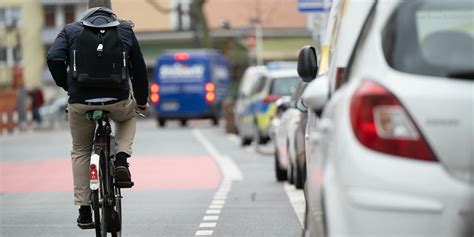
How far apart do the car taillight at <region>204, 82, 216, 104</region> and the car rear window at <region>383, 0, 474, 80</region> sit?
4425 centimetres

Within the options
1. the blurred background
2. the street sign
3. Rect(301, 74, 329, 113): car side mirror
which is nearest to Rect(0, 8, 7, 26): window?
the blurred background

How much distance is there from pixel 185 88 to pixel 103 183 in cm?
4120

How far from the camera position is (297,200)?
13.4 m

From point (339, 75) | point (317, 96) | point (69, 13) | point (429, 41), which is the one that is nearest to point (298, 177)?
point (339, 75)

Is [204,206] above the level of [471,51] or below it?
below

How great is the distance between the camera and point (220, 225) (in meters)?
10.8

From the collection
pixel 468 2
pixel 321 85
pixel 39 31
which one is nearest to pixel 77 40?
pixel 321 85

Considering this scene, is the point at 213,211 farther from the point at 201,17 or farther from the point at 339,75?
the point at 201,17

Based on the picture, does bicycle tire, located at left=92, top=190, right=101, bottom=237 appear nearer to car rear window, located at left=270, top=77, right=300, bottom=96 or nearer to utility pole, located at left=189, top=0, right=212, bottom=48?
car rear window, located at left=270, top=77, right=300, bottom=96

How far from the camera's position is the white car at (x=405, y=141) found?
4.82m

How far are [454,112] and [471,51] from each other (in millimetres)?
413

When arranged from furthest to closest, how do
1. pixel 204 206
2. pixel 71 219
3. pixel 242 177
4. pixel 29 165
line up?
pixel 29 165, pixel 242 177, pixel 204 206, pixel 71 219

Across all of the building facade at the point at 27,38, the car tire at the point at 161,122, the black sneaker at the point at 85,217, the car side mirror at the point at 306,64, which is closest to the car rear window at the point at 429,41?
the car side mirror at the point at 306,64

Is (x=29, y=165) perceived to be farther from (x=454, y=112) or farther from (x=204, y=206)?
(x=454, y=112)
